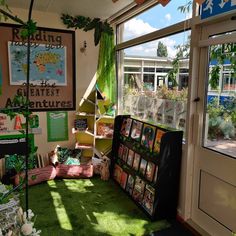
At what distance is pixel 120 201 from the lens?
2.83 metres

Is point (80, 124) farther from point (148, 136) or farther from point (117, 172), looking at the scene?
point (148, 136)

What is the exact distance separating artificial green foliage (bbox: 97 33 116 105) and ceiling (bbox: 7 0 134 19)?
434mm

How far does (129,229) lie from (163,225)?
0.35 m

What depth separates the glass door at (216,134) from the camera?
1.99 m

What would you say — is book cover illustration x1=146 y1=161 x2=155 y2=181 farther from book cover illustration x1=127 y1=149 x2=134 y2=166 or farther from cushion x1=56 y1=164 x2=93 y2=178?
cushion x1=56 y1=164 x2=93 y2=178

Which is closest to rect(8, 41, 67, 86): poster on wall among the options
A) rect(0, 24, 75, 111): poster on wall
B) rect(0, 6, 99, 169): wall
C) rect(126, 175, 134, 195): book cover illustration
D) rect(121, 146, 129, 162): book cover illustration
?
rect(0, 24, 75, 111): poster on wall

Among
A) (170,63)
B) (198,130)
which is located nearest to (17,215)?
(198,130)

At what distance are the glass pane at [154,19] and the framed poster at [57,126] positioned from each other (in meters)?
1.50

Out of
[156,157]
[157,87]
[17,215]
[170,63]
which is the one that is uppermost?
[170,63]

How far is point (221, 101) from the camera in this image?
210 centimetres

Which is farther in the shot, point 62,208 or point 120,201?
point 120,201

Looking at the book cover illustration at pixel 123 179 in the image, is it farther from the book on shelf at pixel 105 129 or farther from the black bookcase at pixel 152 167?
the book on shelf at pixel 105 129

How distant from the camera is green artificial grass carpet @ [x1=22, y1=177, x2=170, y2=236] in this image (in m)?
2.31

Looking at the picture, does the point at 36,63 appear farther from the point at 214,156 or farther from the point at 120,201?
the point at 214,156
